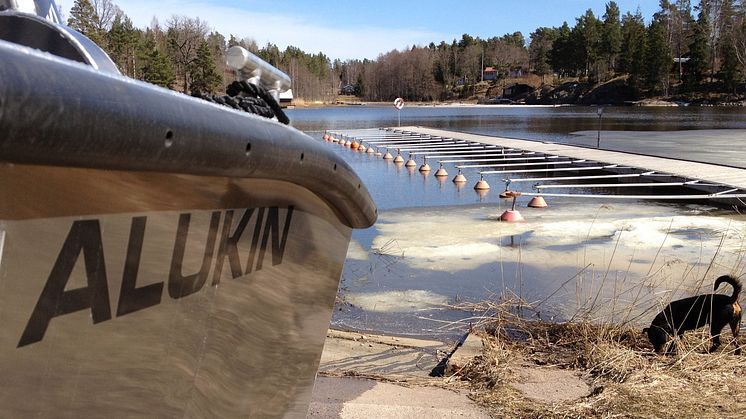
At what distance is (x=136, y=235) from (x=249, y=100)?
0.83 metres

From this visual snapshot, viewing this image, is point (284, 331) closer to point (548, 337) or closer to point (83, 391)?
point (83, 391)

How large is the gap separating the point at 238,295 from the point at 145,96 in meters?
0.98

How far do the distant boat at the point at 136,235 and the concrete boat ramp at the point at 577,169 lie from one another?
1124 cm

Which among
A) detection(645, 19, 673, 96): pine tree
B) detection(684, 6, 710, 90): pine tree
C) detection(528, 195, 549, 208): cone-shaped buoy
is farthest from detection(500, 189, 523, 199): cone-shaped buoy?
detection(645, 19, 673, 96): pine tree

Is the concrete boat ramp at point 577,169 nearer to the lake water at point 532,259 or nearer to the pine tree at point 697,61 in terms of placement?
the lake water at point 532,259

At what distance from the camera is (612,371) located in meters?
5.35

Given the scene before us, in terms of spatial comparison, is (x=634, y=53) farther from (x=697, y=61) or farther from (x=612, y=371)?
(x=612, y=371)

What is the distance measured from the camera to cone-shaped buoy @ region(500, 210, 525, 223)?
13.0 meters

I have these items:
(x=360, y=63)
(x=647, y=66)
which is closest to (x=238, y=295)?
(x=647, y=66)

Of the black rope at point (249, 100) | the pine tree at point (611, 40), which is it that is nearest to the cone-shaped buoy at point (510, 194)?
the black rope at point (249, 100)

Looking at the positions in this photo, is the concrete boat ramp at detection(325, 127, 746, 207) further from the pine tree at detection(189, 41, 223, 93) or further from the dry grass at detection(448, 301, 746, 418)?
the pine tree at detection(189, 41, 223, 93)

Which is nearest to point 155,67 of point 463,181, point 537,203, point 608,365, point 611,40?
point 608,365

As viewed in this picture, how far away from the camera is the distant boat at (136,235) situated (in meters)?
1.25

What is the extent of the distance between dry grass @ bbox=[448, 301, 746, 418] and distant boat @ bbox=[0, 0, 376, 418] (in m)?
2.74
